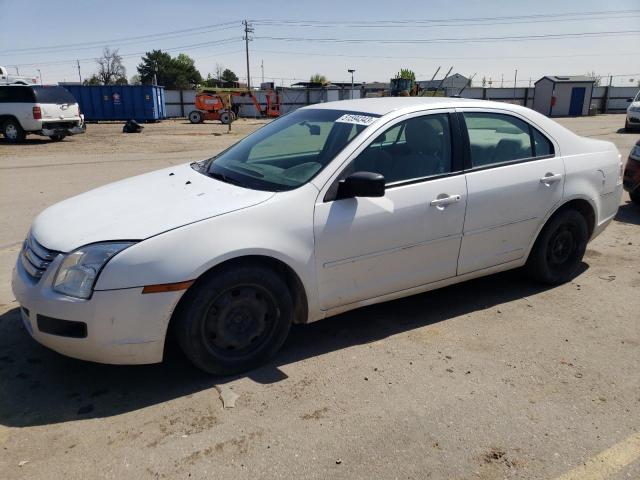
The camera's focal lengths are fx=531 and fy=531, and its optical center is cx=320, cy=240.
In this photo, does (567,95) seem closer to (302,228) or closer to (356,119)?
(356,119)

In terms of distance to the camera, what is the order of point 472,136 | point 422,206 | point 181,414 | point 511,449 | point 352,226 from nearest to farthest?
1. point 511,449
2. point 181,414
3. point 352,226
4. point 422,206
5. point 472,136

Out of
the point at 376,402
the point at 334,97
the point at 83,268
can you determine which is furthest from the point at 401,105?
the point at 334,97

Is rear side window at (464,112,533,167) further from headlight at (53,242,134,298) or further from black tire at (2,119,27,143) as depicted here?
black tire at (2,119,27,143)

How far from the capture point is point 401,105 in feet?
12.8

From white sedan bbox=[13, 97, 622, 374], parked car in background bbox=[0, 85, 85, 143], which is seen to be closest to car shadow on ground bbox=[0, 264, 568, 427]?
white sedan bbox=[13, 97, 622, 374]

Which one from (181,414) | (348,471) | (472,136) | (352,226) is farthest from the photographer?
(472,136)

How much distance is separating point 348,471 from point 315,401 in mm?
591

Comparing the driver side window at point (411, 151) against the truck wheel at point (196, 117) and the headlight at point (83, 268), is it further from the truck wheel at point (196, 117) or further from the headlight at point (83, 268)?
the truck wheel at point (196, 117)

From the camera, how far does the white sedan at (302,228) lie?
287cm

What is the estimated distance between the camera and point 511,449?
2627 millimetres

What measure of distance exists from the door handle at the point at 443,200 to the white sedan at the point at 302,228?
10 millimetres

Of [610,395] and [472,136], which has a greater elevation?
[472,136]

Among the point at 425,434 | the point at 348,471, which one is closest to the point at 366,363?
the point at 425,434

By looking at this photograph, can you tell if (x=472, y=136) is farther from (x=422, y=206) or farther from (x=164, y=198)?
(x=164, y=198)
